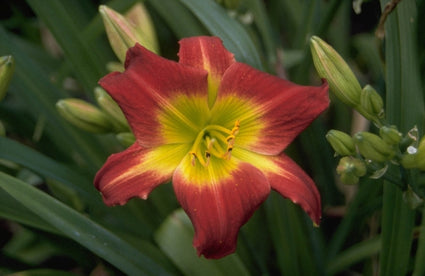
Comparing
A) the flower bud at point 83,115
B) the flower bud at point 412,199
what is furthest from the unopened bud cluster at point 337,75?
the flower bud at point 83,115

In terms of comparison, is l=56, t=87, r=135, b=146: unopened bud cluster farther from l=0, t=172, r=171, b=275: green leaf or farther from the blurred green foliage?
l=0, t=172, r=171, b=275: green leaf

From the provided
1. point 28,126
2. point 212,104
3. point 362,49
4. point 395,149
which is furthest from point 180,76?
point 362,49

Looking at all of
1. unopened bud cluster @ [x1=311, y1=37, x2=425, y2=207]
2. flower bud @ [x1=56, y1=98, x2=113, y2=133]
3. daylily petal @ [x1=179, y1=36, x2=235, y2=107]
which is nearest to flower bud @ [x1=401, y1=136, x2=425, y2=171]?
unopened bud cluster @ [x1=311, y1=37, x2=425, y2=207]

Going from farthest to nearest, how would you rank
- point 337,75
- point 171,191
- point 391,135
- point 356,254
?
point 171,191, point 356,254, point 337,75, point 391,135

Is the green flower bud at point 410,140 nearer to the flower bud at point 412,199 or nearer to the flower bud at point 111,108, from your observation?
the flower bud at point 412,199

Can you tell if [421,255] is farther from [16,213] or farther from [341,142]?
[16,213]

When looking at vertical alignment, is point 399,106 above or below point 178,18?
below

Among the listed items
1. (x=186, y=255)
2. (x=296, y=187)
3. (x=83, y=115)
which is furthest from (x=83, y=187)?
(x=296, y=187)

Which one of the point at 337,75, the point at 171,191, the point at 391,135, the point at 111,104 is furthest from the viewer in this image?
the point at 171,191
